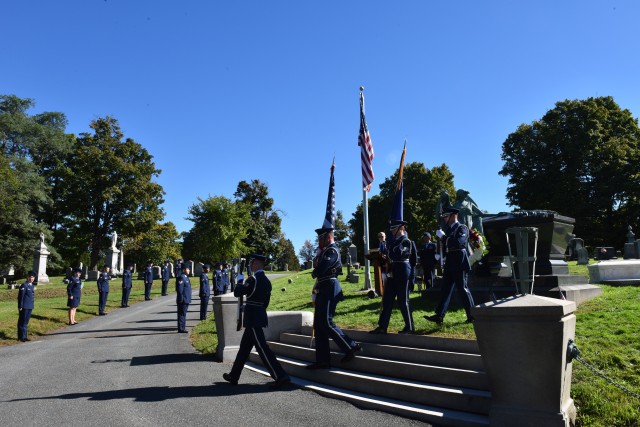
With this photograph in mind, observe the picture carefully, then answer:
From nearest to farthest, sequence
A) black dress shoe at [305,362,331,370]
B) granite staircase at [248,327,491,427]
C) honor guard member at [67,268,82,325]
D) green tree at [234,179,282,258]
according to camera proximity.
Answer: granite staircase at [248,327,491,427], black dress shoe at [305,362,331,370], honor guard member at [67,268,82,325], green tree at [234,179,282,258]

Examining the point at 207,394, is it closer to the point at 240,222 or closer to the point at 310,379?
the point at 310,379

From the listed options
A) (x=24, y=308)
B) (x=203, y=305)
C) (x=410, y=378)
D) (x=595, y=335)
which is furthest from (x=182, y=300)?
(x=595, y=335)

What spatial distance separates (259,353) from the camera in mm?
6781

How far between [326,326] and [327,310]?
24cm

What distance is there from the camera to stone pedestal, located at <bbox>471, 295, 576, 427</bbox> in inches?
170

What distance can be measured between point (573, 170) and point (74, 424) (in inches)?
1516

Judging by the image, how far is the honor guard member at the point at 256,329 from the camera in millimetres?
6715

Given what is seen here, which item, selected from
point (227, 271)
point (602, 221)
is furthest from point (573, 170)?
point (227, 271)

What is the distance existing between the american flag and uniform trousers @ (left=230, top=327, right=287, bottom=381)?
873cm

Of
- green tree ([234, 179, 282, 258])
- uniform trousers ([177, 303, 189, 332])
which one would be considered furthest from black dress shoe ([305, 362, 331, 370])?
green tree ([234, 179, 282, 258])

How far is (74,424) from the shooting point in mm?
5270

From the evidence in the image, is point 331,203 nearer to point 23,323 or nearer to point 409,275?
point 409,275

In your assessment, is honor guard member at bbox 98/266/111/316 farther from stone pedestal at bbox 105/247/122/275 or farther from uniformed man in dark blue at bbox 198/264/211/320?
stone pedestal at bbox 105/247/122/275

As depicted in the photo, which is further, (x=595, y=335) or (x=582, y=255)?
(x=582, y=255)
